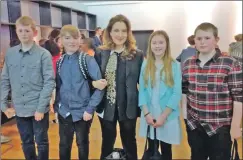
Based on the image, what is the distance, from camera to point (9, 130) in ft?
4.21

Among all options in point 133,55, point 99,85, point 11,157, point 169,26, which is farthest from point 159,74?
point 169,26

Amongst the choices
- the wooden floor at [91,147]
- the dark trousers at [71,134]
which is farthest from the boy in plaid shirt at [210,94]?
the dark trousers at [71,134]

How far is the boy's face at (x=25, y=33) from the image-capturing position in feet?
3.34

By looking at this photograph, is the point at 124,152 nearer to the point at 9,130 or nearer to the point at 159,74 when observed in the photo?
the point at 159,74

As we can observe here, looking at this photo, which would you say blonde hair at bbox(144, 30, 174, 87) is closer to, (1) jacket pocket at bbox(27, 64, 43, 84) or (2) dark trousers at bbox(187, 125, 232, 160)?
(2) dark trousers at bbox(187, 125, 232, 160)

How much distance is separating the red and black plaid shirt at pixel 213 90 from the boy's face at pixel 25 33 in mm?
638

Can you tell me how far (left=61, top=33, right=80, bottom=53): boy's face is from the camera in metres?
1.04

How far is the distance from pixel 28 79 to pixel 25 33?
0.62 feet

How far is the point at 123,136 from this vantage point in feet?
3.76

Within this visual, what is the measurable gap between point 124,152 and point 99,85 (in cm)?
33

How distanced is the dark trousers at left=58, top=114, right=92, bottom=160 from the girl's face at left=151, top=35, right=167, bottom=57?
42cm

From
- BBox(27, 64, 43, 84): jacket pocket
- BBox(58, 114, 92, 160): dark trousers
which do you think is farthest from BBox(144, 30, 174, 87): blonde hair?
BBox(27, 64, 43, 84): jacket pocket

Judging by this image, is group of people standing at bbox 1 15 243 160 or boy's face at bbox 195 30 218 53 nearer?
boy's face at bbox 195 30 218 53

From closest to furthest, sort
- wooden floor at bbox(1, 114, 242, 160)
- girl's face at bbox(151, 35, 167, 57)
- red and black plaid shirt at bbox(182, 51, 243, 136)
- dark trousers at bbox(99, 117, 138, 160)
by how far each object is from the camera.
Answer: red and black plaid shirt at bbox(182, 51, 243, 136) → girl's face at bbox(151, 35, 167, 57) → dark trousers at bbox(99, 117, 138, 160) → wooden floor at bbox(1, 114, 242, 160)
